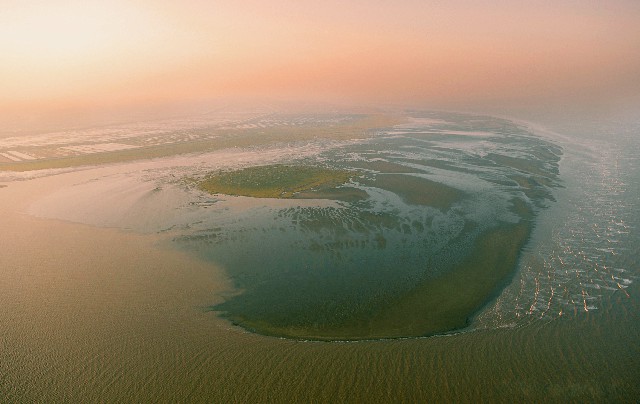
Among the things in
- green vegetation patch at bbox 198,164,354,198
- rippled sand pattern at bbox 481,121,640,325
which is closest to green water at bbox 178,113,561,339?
rippled sand pattern at bbox 481,121,640,325

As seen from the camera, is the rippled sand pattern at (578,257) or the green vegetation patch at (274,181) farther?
the green vegetation patch at (274,181)

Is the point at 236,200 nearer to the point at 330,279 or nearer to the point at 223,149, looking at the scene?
the point at 330,279

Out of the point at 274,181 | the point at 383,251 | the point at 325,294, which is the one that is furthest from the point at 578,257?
the point at 274,181

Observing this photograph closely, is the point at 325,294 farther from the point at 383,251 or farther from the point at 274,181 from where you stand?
the point at 274,181

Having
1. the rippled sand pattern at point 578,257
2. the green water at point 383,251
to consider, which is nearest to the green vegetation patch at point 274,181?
the green water at point 383,251

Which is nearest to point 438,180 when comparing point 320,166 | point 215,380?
point 320,166

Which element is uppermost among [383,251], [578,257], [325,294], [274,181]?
[274,181]

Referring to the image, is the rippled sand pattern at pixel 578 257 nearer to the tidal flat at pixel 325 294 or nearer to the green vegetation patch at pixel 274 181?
the tidal flat at pixel 325 294
